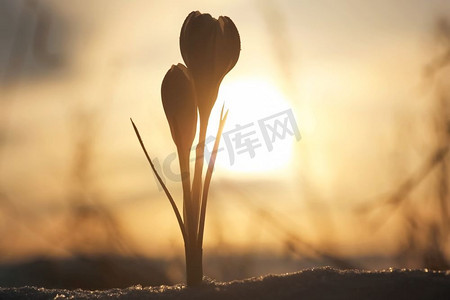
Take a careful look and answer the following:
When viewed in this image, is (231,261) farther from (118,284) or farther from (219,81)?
(219,81)

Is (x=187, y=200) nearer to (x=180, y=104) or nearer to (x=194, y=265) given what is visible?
(x=194, y=265)

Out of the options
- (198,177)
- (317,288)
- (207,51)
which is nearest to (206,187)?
(198,177)

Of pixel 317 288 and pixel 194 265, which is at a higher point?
pixel 194 265

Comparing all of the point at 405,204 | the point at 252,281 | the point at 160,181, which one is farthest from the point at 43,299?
the point at 405,204

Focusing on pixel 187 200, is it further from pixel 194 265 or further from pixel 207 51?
pixel 207 51

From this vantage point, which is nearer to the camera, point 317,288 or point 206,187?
point 317,288

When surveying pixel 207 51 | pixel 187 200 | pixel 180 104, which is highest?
pixel 207 51

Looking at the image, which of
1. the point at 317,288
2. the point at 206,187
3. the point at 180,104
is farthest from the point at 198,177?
the point at 317,288
